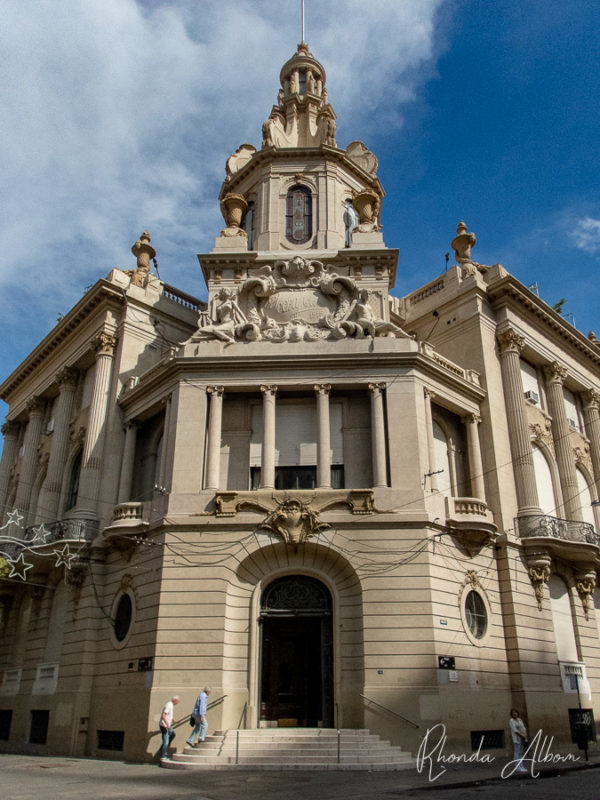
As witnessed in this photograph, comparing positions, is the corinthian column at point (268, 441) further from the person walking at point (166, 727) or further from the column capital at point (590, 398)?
the column capital at point (590, 398)

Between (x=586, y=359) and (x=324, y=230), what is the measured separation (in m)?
15.2

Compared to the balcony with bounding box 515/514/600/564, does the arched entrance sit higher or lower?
lower

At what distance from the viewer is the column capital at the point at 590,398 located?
3466cm

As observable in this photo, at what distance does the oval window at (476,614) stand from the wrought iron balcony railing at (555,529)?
11.6ft

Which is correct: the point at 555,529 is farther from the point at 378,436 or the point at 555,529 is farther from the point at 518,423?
the point at 378,436

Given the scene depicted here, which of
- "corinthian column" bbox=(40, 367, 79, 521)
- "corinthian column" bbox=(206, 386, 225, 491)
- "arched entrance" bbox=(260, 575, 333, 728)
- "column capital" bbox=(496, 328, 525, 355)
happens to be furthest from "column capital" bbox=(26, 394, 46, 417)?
"column capital" bbox=(496, 328, 525, 355)

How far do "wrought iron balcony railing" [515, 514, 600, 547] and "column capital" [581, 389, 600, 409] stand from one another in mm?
9484

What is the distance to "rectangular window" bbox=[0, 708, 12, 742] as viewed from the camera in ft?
91.7

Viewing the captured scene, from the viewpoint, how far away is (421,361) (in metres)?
24.4

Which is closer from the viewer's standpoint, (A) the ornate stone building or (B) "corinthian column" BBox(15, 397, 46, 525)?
(A) the ornate stone building

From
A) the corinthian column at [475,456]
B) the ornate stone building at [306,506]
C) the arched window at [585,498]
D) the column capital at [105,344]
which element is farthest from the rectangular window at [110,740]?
the arched window at [585,498]

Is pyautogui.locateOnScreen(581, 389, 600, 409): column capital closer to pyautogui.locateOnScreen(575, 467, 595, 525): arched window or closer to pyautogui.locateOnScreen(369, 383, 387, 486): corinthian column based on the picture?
pyautogui.locateOnScreen(575, 467, 595, 525): arched window

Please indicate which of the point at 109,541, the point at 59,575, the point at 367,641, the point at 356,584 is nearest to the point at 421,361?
the point at 356,584

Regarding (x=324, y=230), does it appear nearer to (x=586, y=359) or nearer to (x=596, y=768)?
(x=586, y=359)
